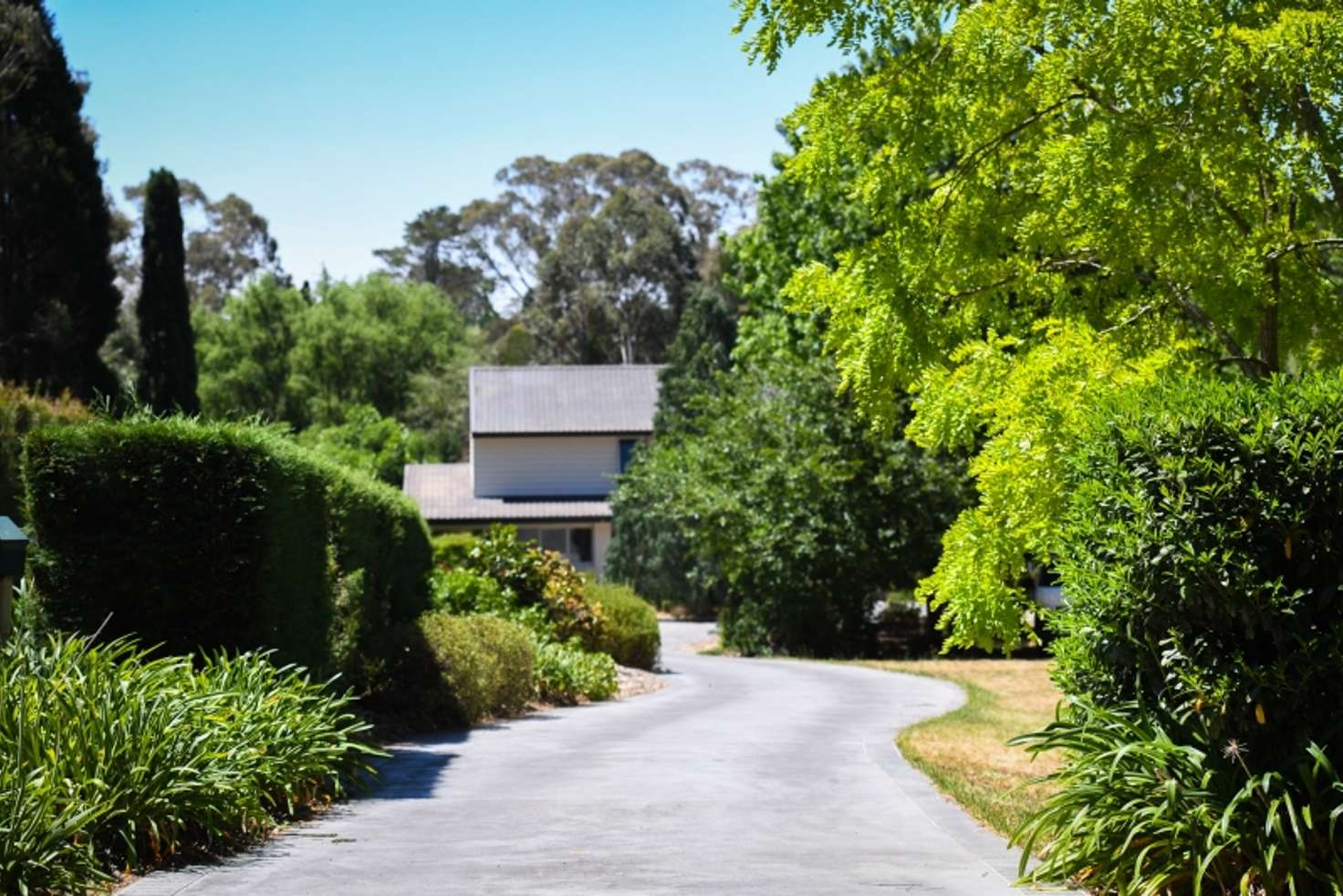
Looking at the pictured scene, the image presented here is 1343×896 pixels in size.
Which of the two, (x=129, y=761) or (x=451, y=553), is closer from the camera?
(x=129, y=761)

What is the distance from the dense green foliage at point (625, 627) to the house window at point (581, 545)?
27324mm

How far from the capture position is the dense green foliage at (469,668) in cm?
1641

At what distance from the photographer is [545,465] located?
56.1 m

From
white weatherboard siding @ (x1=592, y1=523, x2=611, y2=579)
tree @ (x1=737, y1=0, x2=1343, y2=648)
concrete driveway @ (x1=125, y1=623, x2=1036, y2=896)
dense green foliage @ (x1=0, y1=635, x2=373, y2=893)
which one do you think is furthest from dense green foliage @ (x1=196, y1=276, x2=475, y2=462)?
dense green foliage @ (x1=0, y1=635, x2=373, y2=893)

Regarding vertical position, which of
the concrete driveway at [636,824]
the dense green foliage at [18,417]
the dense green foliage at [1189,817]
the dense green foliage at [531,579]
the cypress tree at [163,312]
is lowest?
the concrete driveway at [636,824]

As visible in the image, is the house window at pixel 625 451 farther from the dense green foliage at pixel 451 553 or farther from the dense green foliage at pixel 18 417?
the dense green foliage at pixel 18 417

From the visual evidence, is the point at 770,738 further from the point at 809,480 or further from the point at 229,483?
the point at 809,480

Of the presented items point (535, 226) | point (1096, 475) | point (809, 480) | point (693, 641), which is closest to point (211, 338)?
point (535, 226)

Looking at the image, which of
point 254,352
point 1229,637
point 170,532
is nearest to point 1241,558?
point 1229,637

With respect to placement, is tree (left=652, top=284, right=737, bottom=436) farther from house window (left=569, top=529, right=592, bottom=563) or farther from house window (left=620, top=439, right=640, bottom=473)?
house window (left=569, top=529, right=592, bottom=563)

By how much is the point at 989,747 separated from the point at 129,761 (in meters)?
8.94

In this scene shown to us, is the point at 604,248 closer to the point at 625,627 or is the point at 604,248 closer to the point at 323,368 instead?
the point at 323,368

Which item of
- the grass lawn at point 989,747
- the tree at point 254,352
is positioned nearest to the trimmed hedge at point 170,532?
the grass lawn at point 989,747

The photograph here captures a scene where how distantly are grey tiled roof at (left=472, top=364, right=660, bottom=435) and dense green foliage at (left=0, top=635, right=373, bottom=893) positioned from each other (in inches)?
1766
